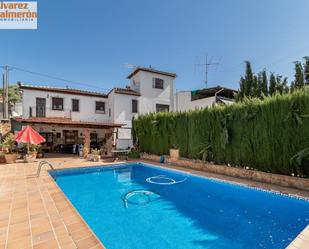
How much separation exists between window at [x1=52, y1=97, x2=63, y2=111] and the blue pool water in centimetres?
1425

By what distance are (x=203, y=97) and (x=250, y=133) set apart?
17.7m

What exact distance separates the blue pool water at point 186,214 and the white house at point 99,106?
13250mm

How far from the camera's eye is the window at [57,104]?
2261 cm

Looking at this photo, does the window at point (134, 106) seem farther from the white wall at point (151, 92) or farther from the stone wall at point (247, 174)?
the stone wall at point (247, 174)

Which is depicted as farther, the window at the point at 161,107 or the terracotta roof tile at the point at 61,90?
the window at the point at 161,107

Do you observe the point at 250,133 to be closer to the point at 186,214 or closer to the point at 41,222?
the point at 186,214

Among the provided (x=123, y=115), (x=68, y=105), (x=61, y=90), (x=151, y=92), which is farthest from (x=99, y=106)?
(x=151, y=92)

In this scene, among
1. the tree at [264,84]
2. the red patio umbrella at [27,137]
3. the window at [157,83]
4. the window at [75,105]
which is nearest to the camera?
the red patio umbrella at [27,137]

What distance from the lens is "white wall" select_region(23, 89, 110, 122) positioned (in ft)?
69.6

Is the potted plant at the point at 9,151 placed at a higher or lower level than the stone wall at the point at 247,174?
higher

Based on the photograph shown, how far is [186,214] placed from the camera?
675 centimetres

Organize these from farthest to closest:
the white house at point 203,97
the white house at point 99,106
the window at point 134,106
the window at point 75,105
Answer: the window at point 134,106
the white house at point 203,97
the window at point 75,105
the white house at point 99,106

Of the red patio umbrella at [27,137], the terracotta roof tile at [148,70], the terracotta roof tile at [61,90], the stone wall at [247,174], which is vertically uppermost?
the terracotta roof tile at [148,70]

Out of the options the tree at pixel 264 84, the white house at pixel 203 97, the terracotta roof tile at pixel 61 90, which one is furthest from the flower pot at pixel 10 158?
the tree at pixel 264 84
